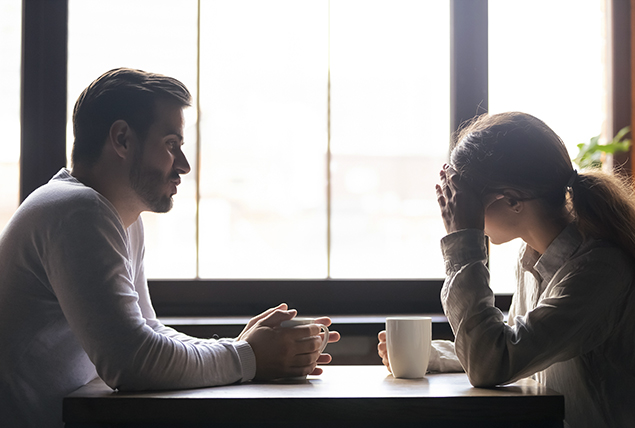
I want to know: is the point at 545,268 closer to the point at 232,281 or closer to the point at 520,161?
the point at 520,161

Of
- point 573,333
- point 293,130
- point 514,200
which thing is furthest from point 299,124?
point 573,333

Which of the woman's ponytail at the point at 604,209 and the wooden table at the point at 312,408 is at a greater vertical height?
the woman's ponytail at the point at 604,209

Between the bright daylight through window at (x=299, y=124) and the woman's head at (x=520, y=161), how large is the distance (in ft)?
3.05

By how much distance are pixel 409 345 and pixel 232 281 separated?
3.31 feet

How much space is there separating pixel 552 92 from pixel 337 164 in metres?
0.89

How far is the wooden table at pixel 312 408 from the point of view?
0.92 meters

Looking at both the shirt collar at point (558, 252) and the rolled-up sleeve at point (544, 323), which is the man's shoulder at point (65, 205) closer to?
the rolled-up sleeve at point (544, 323)

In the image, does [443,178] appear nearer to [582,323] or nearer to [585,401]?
[582,323]

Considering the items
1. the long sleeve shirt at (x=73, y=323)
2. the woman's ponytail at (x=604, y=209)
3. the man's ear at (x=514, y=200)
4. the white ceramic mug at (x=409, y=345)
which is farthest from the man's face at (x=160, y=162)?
the woman's ponytail at (x=604, y=209)

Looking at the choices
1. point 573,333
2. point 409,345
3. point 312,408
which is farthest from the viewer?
point 409,345

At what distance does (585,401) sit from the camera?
43.6 inches

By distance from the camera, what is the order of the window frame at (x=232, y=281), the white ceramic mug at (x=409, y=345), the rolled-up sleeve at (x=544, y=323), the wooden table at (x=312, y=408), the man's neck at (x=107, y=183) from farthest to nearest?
the window frame at (x=232, y=281), the man's neck at (x=107, y=183), the white ceramic mug at (x=409, y=345), the rolled-up sleeve at (x=544, y=323), the wooden table at (x=312, y=408)

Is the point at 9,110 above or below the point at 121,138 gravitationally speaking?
above

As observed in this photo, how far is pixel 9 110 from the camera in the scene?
2.08 metres
